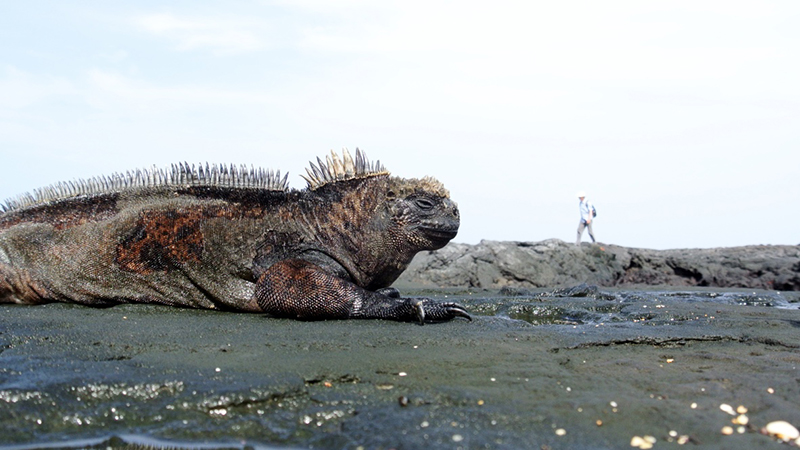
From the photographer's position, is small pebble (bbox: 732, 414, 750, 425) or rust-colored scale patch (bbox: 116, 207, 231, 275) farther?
rust-colored scale patch (bbox: 116, 207, 231, 275)

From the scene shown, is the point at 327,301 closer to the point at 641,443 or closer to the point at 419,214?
the point at 419,214

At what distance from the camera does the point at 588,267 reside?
12430 mm

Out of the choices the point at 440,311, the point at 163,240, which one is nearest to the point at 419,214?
the point at 440,311

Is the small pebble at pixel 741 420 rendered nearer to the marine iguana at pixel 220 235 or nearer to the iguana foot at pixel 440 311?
the iguana foot at pixel 440 311

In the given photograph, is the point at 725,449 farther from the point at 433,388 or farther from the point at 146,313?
the point at 146,313

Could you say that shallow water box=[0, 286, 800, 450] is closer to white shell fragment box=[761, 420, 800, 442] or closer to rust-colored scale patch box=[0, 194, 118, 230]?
white shell fragment box=[761, 420, 800, 442]

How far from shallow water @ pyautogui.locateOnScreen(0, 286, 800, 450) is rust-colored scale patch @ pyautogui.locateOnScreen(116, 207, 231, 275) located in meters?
0.83

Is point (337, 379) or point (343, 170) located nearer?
point (337, 379)

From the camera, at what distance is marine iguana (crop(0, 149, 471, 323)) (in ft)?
18.0

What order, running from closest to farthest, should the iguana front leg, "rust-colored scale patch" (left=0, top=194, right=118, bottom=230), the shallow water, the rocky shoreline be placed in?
the shallow water
the iguana front leg
"rust-colored scale patch" (left=0, top=194, right=118, bottom=230)
the rocky shoreline

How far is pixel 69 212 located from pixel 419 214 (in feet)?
9.78

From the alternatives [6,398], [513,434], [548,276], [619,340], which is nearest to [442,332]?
[619,340]

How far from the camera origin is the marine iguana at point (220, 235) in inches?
216

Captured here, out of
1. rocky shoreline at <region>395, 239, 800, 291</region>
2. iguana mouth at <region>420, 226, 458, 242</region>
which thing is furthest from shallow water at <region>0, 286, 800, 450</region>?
rocky shoreline at <region>395, 239, 800, 291</region>
